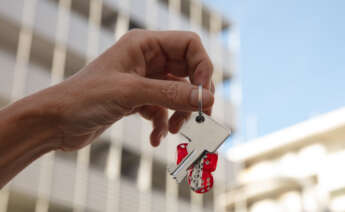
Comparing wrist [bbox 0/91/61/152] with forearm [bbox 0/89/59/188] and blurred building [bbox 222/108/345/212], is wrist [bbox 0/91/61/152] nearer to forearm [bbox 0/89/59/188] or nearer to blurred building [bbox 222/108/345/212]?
forearm [bbox 0/89/59/188]

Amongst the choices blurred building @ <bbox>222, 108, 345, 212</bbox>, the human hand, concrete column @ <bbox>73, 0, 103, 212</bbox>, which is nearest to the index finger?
the human hand

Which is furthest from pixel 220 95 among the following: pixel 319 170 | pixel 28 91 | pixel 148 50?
pixel 148 50

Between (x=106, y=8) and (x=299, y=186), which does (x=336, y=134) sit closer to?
(x=299, y=186)

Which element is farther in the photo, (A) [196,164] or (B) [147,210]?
(B) [147,210]

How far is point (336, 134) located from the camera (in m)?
24.6

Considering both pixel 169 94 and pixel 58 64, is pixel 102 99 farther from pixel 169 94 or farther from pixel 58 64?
pixel 58 64

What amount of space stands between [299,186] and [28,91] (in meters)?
16.7

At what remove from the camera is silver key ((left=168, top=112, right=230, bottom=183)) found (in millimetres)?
1564

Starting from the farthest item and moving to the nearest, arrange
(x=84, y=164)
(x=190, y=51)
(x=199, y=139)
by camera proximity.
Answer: (x=84, y=164), (x=190, y=51), (x=199, y=139)

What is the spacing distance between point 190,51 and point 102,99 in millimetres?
367

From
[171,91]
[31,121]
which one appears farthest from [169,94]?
[31,121]

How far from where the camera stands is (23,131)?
162 cm

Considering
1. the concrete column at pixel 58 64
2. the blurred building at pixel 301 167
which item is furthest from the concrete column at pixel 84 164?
the blurred building at pixel 301 167

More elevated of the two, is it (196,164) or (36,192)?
(36,192)
